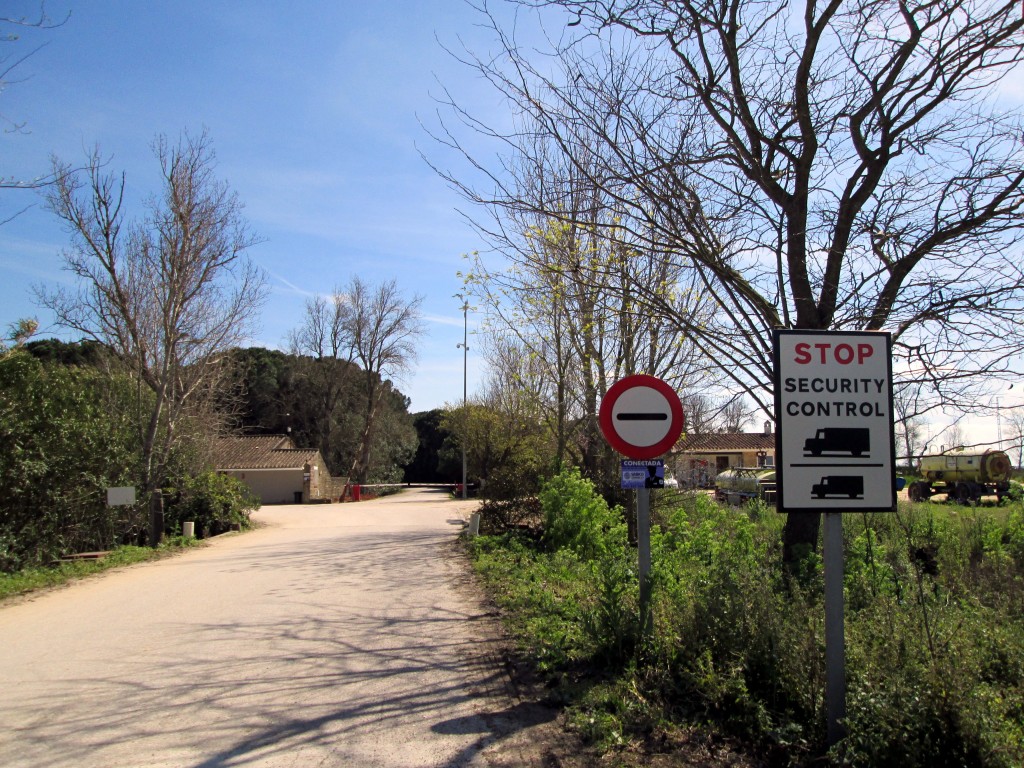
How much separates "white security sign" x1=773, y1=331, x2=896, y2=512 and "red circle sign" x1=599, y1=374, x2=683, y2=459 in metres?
1.72

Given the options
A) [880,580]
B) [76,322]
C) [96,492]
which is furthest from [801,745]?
[76,322]

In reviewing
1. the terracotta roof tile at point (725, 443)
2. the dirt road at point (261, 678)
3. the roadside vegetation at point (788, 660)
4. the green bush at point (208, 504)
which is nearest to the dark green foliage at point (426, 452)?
the terracotta roof tile at point (725, 443)

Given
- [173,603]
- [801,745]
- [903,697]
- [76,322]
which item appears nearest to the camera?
[903,697]

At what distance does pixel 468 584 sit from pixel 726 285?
19.7 feet

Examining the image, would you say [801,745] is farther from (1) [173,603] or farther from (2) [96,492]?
(2) [96,492]

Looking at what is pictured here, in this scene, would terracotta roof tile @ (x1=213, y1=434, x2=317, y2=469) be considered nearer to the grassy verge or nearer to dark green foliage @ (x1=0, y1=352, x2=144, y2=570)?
dark green foliage @ (x1=0, y1=352, x2=144, y2=570)

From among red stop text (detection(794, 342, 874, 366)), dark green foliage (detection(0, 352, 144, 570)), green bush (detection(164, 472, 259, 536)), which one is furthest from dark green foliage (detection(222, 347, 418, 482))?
red stop text (detection(794, 342, 874, 366))

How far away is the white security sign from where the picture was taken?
4160mm

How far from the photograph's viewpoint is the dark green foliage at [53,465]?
12438 mm

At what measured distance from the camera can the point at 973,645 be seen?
4301 mm

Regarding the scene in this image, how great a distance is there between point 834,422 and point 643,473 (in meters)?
1.95

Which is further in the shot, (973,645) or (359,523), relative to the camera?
(359,523)

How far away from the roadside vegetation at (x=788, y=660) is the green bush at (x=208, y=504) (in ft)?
52.2

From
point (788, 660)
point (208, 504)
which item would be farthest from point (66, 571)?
point (788, 660)
